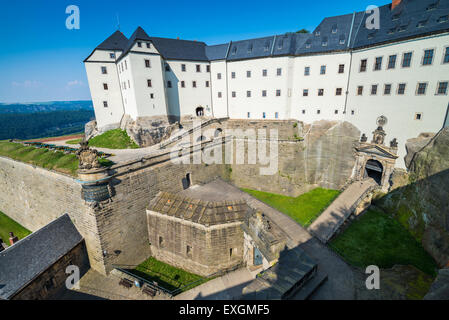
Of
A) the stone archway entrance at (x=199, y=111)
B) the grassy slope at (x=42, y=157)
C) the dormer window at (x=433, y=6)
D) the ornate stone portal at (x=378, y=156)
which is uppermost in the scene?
the dormer window at (x=433, y=6)

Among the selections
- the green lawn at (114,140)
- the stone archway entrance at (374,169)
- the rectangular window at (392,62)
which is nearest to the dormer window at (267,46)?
the rectangular window at (392,62)

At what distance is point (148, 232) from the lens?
20.8 metres

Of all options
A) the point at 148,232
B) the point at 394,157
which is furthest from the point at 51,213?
the point at 394,157

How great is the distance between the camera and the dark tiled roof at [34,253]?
14.1m

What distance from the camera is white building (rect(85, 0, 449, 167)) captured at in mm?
20453

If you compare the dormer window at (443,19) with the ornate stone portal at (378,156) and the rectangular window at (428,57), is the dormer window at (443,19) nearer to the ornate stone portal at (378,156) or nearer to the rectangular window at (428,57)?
the rectangular window at (428,57)

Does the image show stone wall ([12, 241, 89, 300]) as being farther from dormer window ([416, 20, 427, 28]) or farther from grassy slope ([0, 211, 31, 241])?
dormer window ([416, 20, 427, 28])

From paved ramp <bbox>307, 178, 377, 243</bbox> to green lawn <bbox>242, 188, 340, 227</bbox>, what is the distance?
2.33ft

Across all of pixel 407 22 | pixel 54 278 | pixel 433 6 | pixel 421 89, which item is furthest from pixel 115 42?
pixel 421 89

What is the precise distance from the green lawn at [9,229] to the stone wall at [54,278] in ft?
40.1

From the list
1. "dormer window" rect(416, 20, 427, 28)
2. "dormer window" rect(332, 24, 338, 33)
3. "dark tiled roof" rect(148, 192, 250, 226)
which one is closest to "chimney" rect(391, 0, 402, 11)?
"dormer window" rect(416, 20, 427, 28)

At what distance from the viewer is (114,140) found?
30906 millimetres

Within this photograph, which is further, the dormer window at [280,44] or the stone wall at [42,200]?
A: the dormer window at [280,44]
